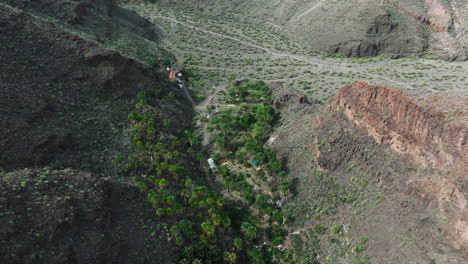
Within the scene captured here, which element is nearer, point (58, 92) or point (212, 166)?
point (58, 92)

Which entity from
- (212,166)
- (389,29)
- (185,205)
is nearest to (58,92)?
(212,166)

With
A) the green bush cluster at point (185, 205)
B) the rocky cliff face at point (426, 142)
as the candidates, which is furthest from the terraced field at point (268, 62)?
the green bush cluster at point (185, 205)

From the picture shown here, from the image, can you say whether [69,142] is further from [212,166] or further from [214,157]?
[214,157]

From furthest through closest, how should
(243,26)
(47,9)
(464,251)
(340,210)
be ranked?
1. (243,26)
2. (47,9)
3. (340,210)
4. (464,251)

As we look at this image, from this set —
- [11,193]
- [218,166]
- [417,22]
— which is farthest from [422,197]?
[417,22]

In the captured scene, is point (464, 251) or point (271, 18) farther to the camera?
point (271, 18)

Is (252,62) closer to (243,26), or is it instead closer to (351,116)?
(243,26)
